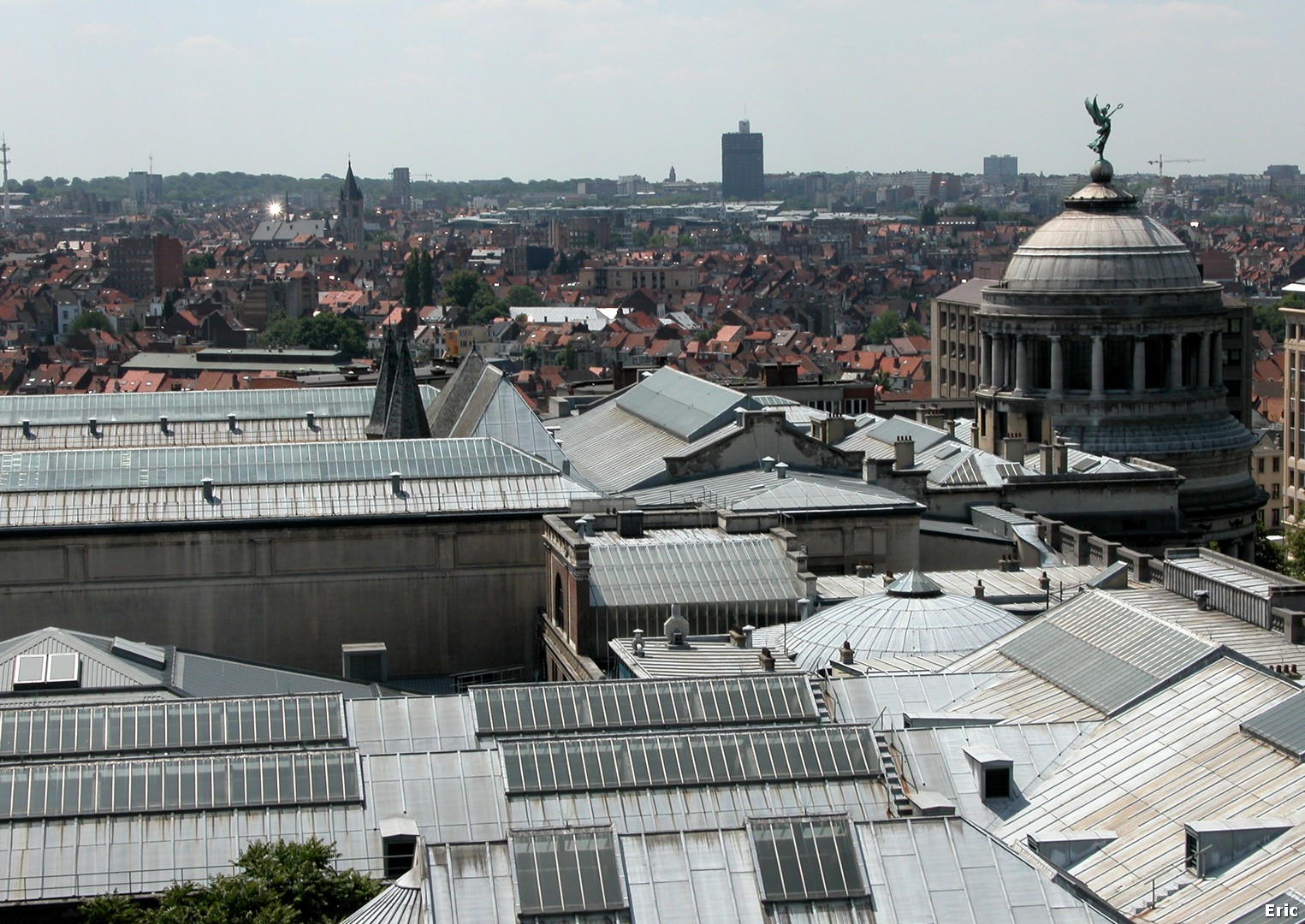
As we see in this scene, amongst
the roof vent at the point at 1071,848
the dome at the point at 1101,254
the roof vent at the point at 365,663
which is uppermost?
the dome at the point at 1101,254

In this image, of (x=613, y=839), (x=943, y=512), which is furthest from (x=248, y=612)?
(x=613, y=839)

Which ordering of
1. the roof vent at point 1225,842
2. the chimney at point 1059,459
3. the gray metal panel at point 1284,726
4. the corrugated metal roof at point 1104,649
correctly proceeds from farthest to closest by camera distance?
the chimney at point 1059,459
the corrugated metal roof at point 1104,649
the gray metal panel at point 1284,726
the roof vent at point 1225,842

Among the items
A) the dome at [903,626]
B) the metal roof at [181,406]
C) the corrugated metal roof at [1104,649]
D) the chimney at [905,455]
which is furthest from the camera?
the metal roof at [181,406]

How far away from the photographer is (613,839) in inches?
1053

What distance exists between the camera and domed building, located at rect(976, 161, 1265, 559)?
72.9 m

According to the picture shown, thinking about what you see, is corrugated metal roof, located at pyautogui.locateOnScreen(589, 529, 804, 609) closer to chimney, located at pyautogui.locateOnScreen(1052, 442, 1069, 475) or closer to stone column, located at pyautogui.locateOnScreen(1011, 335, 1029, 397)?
chimney, located at pyautogui.locateOnScreen(1052, 442, 1069, 475)

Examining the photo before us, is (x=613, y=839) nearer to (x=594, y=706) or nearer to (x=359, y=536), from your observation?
(x=594, y=706)

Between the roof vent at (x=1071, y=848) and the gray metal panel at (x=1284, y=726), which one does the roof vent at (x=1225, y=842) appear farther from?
the roof vent at (x=1071, y=848)

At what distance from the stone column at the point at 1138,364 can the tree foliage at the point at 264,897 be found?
49.1m

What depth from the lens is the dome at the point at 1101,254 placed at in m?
73.4

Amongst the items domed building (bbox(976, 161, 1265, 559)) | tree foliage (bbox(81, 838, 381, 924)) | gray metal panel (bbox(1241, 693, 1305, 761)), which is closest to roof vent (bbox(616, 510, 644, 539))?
domed building (bbox(976, 161, 1265, 559))

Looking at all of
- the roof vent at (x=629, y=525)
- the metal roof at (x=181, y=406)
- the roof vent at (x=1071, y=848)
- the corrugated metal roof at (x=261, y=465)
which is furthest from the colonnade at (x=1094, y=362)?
the roof vent at (x=1071, y=848)

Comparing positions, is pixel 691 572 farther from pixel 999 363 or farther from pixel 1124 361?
pixel 999 363

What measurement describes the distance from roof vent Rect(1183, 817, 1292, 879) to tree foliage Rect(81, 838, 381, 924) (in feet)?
31.0
